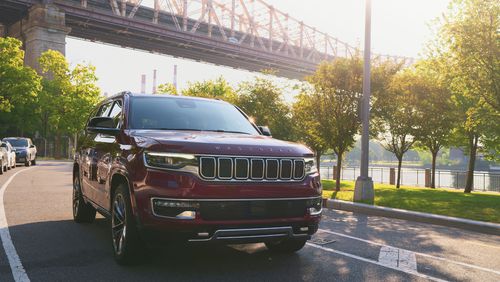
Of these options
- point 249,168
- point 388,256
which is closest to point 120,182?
point 249,168

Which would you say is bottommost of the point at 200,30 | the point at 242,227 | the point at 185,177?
the point at 242,227

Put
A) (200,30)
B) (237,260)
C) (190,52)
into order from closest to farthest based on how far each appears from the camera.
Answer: (237,260)
(190,52)
(200,30)

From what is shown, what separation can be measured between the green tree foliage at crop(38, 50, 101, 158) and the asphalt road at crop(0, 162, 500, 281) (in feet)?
141

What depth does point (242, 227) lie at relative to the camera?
15.5ft

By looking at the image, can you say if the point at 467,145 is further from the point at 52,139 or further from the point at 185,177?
A: the point at 52,139

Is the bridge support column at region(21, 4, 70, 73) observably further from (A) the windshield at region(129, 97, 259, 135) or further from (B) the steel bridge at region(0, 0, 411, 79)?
(A) the windshield at region(129, 97, 259, 135)

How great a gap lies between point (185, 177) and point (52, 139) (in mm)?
54707

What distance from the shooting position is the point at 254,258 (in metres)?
5.76

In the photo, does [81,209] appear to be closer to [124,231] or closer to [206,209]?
[124,231]

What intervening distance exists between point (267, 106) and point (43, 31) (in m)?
36.4

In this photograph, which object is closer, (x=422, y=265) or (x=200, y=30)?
(x=422, y=265)

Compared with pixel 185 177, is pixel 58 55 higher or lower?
higher

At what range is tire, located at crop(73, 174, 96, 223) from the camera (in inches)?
311

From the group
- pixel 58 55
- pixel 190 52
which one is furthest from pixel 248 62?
pixel 58 55
